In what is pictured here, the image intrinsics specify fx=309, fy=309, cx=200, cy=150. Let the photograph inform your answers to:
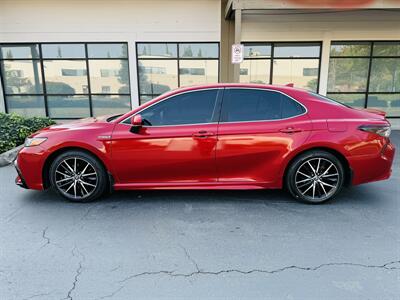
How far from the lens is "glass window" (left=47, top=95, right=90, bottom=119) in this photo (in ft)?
36.7

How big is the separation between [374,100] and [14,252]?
38.7 ft

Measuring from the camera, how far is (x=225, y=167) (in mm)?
4113

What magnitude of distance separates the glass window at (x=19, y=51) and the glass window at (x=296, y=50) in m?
8.28

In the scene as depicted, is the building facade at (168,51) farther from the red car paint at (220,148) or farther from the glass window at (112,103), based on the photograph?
the red car paint at (220,148)

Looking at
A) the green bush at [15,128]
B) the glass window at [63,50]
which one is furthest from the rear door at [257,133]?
the glass window at [63,50]

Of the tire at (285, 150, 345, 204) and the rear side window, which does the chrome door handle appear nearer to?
the rear side window

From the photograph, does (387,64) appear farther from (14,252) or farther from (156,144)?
(14,252)

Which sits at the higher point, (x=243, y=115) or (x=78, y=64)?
(x=78, y=64)

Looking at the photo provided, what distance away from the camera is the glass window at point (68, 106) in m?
11.2

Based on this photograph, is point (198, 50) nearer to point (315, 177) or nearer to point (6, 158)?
point (6, 158)

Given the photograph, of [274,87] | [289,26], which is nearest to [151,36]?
[289,26]

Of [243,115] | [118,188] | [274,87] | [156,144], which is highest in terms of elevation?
[274,87]

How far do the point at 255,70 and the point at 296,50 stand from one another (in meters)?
1.51

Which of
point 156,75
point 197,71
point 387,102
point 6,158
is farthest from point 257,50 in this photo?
point 6,158
